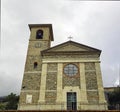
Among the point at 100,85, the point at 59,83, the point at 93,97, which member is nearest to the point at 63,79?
the point at 59,83

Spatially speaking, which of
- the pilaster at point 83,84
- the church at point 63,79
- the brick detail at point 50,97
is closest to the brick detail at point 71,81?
the church at point 63,79

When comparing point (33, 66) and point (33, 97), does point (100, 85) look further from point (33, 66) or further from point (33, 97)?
point (33, 66)

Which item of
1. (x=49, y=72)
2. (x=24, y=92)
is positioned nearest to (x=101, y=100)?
(x=49, y=72)

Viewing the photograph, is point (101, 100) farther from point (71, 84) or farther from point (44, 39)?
point (44, 39)

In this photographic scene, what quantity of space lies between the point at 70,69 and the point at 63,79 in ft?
5.86

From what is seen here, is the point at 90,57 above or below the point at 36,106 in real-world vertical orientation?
above

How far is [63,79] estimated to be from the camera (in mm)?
21688

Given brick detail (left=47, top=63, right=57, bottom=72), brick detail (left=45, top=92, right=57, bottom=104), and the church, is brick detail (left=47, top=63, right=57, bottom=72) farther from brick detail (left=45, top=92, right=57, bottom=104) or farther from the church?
brick detail (left=45, top=92, right=57, bottom=104)

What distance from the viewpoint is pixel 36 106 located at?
20172 millimetres

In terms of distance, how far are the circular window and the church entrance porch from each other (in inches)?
107

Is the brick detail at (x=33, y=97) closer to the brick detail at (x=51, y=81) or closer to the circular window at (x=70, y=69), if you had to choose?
the brick detail at (x=51, y=81)

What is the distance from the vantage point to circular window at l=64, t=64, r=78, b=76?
22130mm

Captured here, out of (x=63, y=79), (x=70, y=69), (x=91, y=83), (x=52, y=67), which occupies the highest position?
(x=52, y=67)

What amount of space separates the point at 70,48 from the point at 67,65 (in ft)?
9.20
